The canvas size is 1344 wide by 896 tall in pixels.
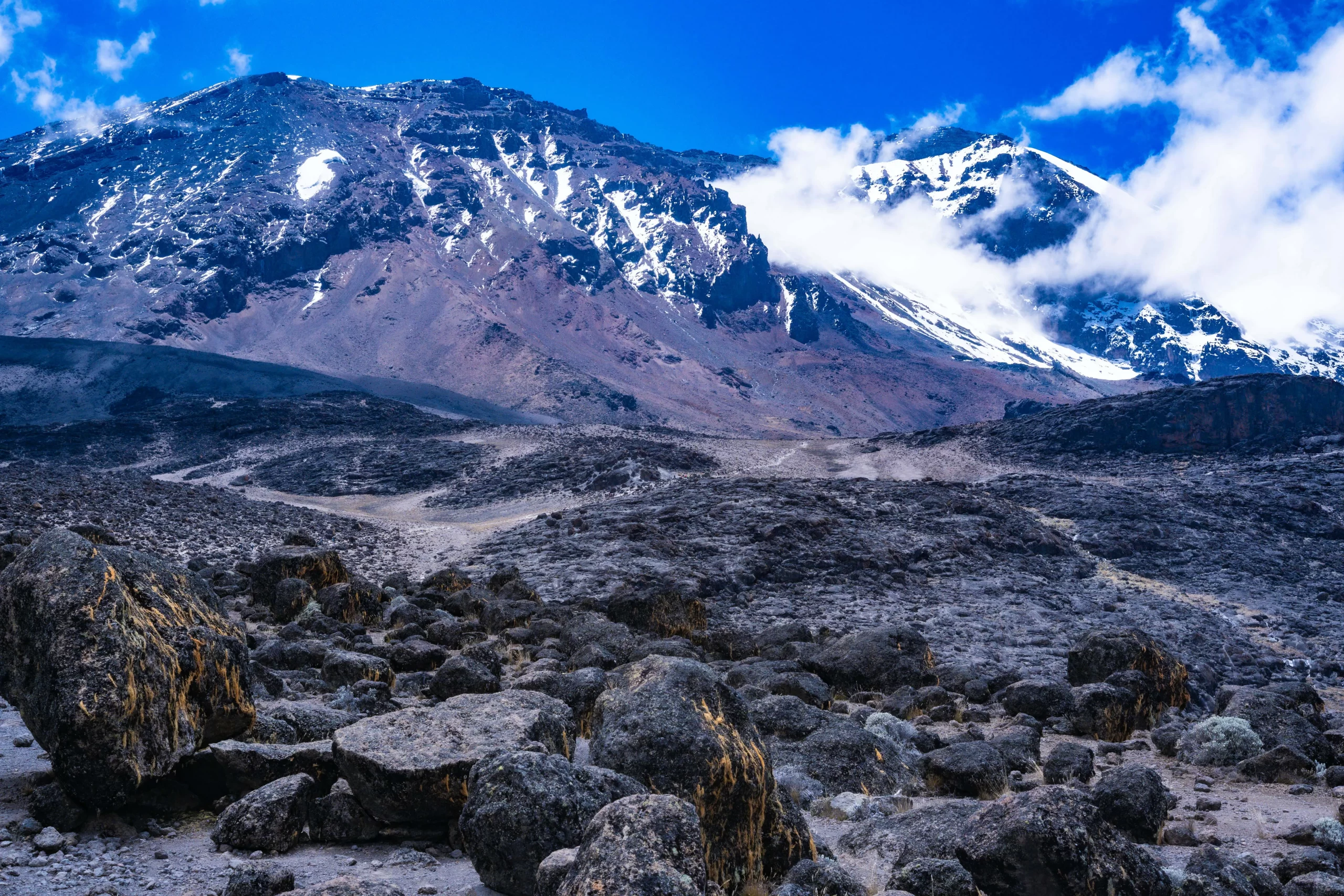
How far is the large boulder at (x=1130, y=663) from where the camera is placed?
522 inches

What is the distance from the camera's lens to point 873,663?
1409cm

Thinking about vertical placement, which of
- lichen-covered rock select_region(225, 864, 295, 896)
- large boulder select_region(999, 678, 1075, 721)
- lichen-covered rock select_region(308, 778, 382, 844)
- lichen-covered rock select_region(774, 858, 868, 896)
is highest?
lichen-covered rock select_region(225, 864, 295, 896)

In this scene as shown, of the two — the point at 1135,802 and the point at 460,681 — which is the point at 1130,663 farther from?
the point at 460,681

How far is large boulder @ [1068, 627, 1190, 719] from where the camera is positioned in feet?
43.5

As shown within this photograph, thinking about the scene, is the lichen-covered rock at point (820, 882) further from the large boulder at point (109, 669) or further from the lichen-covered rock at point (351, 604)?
the lichen-covered rock at point (351, 604)

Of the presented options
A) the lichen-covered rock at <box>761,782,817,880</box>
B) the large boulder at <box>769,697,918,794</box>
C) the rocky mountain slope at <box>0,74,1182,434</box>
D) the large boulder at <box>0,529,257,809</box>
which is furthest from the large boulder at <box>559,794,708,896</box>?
the rocky mountain slope at <box>0,74,1182,434</box>

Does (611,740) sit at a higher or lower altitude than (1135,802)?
higher

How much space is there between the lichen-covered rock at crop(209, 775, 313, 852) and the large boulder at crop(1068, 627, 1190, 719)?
11.5m

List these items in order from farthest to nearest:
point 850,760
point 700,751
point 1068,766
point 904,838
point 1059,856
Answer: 1. point 1068,766
2. point 850,760
3. point 904,838
4. point 700,751
5. point 1059,856

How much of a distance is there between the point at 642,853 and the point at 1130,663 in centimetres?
1211

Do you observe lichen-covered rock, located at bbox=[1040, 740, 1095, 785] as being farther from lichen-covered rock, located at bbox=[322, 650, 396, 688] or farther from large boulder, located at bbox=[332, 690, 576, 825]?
lichen-covered rock, located at bbox=[322, 650, 396, 688]

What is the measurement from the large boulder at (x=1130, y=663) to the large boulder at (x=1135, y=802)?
6.25 meters

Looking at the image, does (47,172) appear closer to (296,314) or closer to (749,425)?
(296,314)

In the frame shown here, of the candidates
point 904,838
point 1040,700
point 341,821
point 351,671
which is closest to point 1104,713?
point 1040,700
